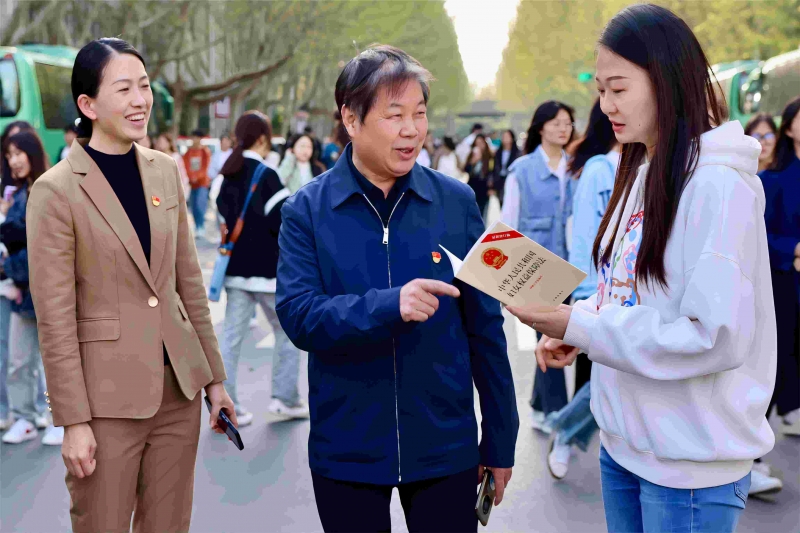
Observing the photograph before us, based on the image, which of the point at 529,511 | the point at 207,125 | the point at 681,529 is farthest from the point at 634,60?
the point at 207,125

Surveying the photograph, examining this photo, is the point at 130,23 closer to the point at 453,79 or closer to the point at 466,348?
the point at 466,348

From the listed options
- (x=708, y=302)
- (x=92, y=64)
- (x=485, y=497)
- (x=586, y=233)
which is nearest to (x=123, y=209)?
(x=92, y=64)

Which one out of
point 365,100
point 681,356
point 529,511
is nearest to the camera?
point 681,356

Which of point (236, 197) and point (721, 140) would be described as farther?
point (236, 197)

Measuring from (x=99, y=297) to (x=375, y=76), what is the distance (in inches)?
45.6

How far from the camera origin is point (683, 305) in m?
2.26

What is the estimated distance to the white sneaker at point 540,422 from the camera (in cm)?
617

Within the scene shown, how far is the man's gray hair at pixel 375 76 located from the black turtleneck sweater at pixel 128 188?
2.91 ft

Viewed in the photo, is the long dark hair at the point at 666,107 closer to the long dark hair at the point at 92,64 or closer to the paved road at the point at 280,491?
the long dark hair at the point at 92,64

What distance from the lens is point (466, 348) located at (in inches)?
105

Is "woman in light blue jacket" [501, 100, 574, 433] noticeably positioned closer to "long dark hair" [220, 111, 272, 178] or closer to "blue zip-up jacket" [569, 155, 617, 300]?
"blue zip-up jacket" [569, 155, 617, 300]

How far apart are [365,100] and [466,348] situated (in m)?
0.74

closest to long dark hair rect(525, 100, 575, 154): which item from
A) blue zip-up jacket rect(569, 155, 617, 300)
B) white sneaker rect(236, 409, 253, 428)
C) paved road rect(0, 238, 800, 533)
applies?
blue zip-up jacket rect(569, 155, 617, 300)

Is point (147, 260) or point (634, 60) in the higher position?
point (634, 60)
